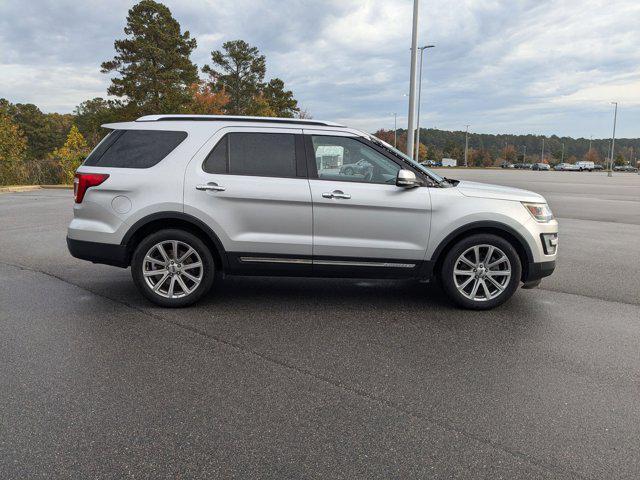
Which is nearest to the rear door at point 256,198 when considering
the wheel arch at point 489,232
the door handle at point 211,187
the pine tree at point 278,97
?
the door handle at point 211,187

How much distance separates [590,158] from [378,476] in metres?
168

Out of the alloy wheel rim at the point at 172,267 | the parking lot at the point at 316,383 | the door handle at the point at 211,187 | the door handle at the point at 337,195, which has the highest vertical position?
the door handle at the point at 211,187

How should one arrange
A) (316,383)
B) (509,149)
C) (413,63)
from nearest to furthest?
(316,383), (413,63), (509,149)

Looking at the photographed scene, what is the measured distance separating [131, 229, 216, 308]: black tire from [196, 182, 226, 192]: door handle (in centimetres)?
48

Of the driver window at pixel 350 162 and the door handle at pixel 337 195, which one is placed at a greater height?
the driver window at pixel 350 162

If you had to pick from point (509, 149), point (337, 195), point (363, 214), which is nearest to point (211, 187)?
point (337, 195)

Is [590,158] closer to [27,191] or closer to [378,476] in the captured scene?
[27,191]

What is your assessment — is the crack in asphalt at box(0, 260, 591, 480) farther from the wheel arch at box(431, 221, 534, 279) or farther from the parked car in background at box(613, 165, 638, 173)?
the parked car in background at box(613, 165, 638, 173)

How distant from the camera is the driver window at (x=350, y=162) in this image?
17.7ft

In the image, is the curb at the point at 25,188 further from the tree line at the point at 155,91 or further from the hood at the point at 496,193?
the hood at the point at 496,193

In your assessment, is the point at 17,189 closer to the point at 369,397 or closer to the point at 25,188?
the point at 25,188

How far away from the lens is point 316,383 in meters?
3.74

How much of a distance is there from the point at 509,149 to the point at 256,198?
5856 inches

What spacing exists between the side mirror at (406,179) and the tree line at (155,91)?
2539 cm
